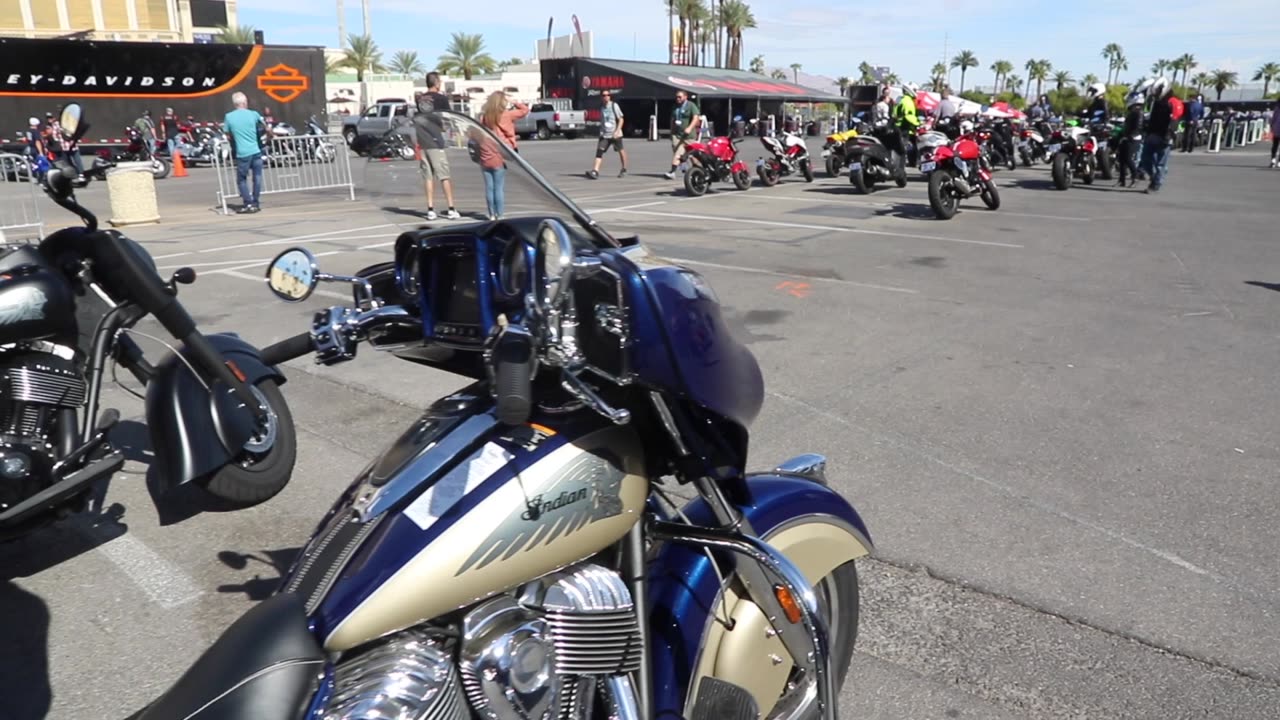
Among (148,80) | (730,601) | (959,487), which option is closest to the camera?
(730,601)

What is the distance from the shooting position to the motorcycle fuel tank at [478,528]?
1533 millimetres

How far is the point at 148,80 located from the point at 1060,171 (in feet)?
78.7

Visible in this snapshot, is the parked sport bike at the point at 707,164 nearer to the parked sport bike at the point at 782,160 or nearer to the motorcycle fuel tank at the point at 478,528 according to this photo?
the parked sport bike at the point at 782,160

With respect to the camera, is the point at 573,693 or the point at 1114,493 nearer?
the point at 573,693

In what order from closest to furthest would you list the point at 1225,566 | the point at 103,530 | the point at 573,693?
the point at 573,693 → the point at 1225,566 → the point at 103,530

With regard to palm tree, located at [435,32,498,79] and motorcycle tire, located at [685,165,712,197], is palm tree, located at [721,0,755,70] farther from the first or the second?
motorcycle tire, located at [685,165,712,197]

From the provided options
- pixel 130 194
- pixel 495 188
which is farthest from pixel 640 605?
pixel 130 194

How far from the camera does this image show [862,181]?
1650 centimetres

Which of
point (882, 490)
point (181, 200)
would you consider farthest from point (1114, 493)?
point (181, 200)

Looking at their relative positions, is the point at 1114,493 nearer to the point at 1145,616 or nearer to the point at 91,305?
the point at 1145,616

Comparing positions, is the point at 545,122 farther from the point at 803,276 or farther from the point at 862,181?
the point at 803,276

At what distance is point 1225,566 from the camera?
3471mm

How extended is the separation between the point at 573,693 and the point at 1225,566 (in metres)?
2.86

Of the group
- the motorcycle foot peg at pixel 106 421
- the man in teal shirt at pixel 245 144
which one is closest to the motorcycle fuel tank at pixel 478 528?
the motorcycle foot peg at pixel 106 421
